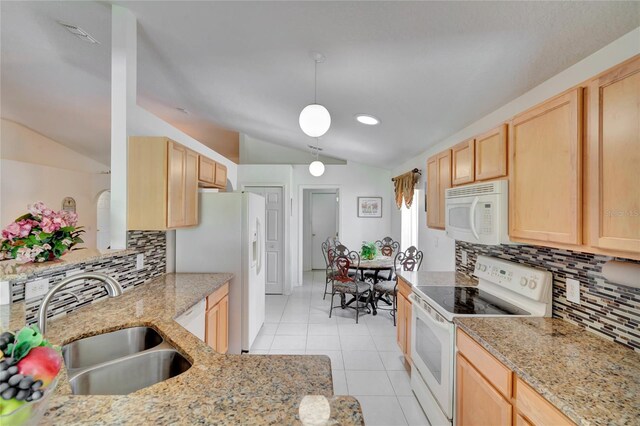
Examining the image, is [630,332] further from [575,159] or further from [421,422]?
[421,422]

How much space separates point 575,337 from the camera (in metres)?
1.42

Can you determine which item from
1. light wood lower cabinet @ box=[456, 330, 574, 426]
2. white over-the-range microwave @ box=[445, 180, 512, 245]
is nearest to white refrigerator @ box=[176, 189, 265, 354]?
white over-the-range microwave @ box=[445, 180, 512, 245]

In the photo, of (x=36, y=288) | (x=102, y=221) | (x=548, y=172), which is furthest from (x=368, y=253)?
(x=102, y=221)

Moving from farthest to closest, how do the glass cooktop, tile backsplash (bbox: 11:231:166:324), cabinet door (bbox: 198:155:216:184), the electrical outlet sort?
cabinet door (bbox: 198:155:216:184) → the electrical outlet → the glass cooktop → tile backsplash (bbox: 11:231:166:324)

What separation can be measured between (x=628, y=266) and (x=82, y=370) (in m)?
2.27

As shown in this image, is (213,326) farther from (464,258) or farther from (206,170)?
(464,258)

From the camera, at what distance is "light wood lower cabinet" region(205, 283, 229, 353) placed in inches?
96.3

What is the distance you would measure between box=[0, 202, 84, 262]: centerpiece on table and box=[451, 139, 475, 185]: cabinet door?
8.61 ft

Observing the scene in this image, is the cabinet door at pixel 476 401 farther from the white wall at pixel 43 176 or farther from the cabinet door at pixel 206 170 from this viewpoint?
the white wall at pixel 43 176

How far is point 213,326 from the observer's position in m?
2.53

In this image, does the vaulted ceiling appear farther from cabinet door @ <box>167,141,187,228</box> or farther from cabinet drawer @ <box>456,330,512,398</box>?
cabinet drawer @ <box>456,330,512,398</box>

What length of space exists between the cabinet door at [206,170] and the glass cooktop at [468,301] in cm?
231

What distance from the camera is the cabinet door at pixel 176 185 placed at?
7.30ft

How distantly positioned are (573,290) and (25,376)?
2192 mm
